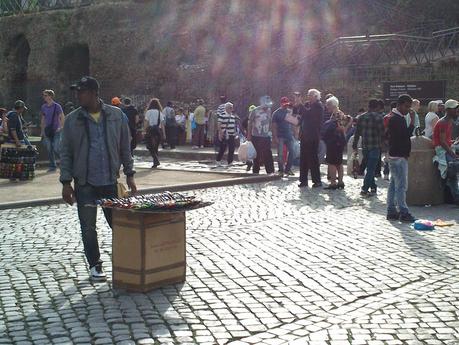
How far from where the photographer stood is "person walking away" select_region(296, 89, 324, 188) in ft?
44.3

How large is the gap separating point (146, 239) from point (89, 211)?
0.81 meters

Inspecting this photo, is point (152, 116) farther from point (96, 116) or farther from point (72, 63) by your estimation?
point (72, 63)

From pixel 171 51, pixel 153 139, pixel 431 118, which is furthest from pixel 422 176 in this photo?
pixel 171 51

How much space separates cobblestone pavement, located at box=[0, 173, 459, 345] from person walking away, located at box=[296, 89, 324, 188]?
3.74 meters

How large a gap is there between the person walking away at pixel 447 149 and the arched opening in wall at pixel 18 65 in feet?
107

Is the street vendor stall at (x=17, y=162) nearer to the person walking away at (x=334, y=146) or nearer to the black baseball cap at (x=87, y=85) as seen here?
the person walking away at (x=334, y=146)

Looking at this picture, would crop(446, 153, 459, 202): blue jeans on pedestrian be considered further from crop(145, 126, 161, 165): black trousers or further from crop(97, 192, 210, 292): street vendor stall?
crop(145, 126, 161, 165): black trousers

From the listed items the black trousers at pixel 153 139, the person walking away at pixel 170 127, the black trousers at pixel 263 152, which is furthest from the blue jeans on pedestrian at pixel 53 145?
the person walking away at pixel 170 127

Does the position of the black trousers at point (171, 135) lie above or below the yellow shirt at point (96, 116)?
below

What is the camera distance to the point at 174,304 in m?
5.68

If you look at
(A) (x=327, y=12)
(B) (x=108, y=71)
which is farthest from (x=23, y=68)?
(A) (x=327, y=12)

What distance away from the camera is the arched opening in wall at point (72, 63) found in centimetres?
3856

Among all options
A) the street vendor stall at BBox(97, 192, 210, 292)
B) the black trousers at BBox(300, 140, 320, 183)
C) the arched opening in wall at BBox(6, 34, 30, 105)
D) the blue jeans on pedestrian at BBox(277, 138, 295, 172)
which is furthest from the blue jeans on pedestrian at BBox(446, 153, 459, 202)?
the arched opening in wall at BBox(6, 34, 30, 105)

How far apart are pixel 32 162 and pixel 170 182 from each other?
2.82 meters
